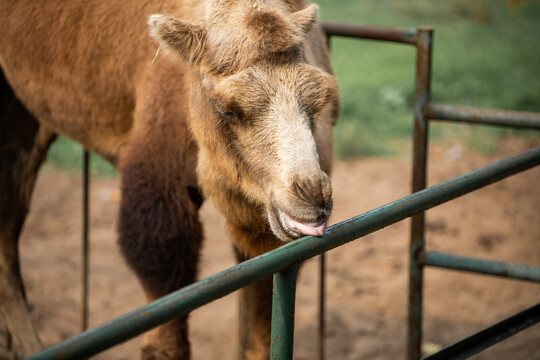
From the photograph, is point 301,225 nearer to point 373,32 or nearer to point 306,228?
point 306,228

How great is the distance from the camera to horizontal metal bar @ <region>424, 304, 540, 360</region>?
2021mm

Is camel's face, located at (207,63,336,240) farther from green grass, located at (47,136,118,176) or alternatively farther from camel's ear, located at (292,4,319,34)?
green grass, located at (47,136,118,176)

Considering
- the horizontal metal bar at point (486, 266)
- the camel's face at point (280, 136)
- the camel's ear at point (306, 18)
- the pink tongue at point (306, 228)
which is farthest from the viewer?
the horizontal metal bar at point (486, 266)

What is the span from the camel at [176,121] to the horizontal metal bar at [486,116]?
1.70ft

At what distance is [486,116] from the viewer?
3.20 meters

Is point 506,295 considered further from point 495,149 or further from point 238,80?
point 238,80

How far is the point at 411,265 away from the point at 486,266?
437 mm

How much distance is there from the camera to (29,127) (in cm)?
403

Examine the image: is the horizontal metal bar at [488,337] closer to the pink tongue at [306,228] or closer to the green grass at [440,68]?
the pink tongue at [306,228]

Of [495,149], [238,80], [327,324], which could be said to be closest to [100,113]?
[238,80]

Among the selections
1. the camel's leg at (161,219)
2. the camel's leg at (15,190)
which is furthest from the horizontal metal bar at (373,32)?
the camel's leg at (15,190)

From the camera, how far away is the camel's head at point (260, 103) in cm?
218

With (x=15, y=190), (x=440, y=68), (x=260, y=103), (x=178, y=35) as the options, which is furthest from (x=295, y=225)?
(x=440, y=68)

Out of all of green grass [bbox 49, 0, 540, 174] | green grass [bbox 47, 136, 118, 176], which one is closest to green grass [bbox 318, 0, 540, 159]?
green grass [bbox 49, 0, 540, 174]
